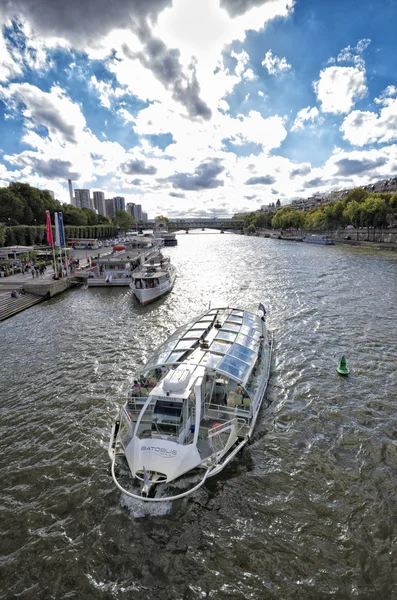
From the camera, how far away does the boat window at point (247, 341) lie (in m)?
16.7

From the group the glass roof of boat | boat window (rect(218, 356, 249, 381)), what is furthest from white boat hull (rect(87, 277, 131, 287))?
boat window (rect(218, 356, 249, 381))

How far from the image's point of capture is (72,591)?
338 inches

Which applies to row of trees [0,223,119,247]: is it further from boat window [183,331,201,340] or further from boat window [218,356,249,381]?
boat window [218,356,249,381]

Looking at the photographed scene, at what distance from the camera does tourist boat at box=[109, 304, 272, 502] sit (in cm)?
1095

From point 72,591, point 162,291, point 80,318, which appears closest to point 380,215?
point 162,291

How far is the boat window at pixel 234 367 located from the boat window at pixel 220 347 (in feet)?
2.11

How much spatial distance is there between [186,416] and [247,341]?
6515 mm

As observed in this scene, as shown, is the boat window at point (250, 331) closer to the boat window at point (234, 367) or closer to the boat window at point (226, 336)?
the boat window at point (226, 336)

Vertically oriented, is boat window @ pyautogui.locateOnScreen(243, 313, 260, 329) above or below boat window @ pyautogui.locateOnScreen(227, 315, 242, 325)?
below

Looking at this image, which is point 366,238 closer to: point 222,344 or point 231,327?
point 231,327

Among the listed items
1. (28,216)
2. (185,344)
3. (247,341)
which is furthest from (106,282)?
(28,216)

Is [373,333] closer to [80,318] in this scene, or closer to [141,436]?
[141,436]

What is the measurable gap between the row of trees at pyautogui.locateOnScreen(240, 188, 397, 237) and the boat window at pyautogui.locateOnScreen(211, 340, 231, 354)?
10604 cm

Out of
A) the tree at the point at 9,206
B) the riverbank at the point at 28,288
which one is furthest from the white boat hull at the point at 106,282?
the tree at the point at 9,206
